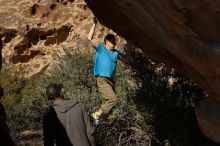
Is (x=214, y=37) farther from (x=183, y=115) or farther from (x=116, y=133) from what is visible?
(x=116, y=133)

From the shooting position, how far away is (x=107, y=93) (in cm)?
893

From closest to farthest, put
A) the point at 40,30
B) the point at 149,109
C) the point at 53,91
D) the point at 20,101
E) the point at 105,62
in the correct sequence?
the point at 53,91
the point at 105,62
the point at 149,109
the point at 20,101
the point at 40,30

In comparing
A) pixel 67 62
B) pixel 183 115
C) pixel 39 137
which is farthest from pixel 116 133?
pixel 67 62

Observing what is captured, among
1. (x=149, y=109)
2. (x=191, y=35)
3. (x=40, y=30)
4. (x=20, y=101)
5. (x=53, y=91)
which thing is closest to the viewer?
(x=191, y=35)

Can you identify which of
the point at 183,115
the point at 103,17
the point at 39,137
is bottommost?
the point at 39,137

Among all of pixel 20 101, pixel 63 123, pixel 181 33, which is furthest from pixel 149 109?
pixel 20 101

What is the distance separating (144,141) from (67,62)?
14.9ft

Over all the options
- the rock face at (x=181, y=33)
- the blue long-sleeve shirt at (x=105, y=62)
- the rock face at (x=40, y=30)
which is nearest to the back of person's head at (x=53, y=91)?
the rock face at (x=181, y=33)

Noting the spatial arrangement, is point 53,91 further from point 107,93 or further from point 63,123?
point 107,93

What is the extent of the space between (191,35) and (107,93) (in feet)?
11.9

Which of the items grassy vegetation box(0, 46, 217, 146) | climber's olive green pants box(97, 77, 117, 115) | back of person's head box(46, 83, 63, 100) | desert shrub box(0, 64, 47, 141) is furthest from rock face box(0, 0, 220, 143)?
desert shrub box(0, 64, 47, 141)

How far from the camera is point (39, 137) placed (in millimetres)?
11203

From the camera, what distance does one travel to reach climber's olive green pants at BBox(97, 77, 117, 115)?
889cm

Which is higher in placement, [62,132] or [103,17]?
[103,17]
